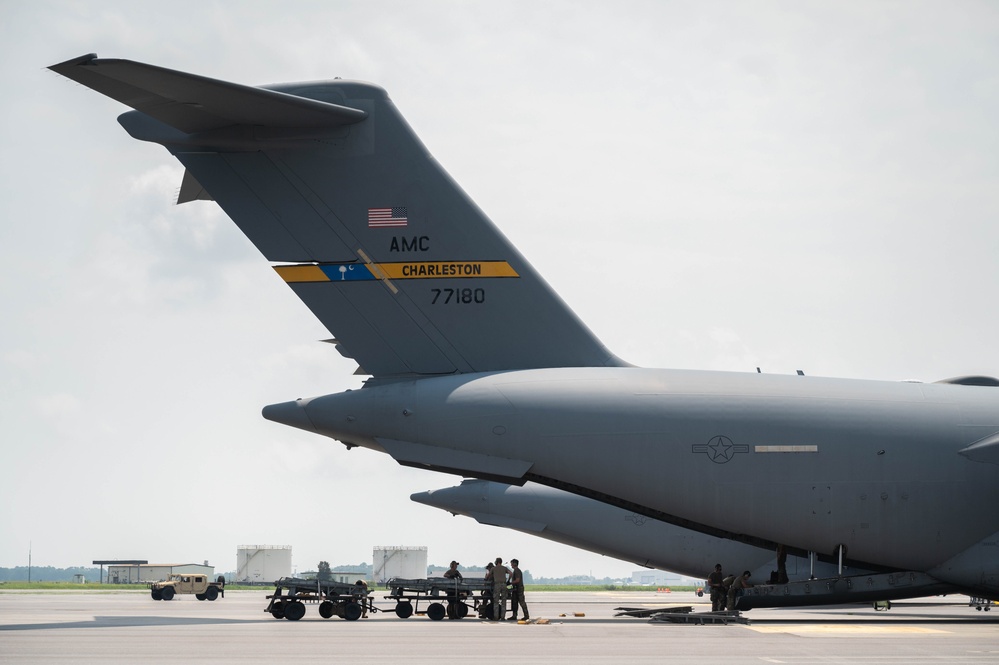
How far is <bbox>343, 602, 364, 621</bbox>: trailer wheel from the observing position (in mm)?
17359

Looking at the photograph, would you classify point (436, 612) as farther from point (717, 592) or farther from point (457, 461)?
point (717, 592)

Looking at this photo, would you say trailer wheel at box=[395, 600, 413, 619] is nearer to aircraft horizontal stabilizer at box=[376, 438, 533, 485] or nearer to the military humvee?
aircraft horizontal stabilizer at box=[376, 438, 533, 485]

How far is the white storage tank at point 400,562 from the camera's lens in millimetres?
54312

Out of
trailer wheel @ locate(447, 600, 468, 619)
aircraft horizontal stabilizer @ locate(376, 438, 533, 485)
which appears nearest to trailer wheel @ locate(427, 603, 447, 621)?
trailer wheel @ locate(447, 600, 468, 619)

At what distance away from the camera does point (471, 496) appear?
994 inches

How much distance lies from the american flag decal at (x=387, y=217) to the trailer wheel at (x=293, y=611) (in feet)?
20.3

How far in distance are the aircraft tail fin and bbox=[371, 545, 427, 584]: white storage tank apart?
130ft

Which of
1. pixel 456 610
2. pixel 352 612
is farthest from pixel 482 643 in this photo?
pixel 456 610

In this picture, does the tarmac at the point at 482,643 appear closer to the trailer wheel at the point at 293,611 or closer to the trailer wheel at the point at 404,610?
the trailer wheel at the point at 293,611

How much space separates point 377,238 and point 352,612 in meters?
6.02

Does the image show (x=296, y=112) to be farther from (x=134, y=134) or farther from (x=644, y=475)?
(x=644, y=475)

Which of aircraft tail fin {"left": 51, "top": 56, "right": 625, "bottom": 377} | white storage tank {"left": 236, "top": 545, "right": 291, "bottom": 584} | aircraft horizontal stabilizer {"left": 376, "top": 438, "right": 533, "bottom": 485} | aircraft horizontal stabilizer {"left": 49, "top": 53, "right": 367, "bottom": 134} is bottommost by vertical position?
white storage tank {"left": 236, "top": 545, "right": 291, "bottom": 584}

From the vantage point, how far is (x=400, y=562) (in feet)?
180

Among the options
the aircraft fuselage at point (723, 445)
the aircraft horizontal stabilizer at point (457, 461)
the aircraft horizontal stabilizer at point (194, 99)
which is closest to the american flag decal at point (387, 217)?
the aircraft horizontal stabilizer at point (194, 99)
